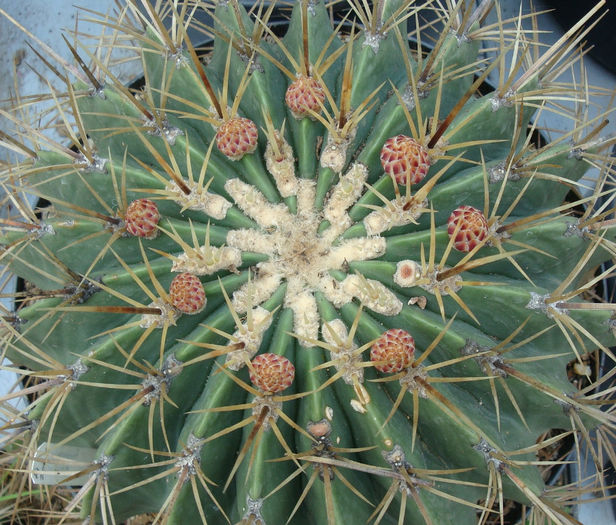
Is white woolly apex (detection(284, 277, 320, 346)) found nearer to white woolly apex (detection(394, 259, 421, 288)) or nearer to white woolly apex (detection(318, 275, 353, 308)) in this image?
white woolly apex (detection(318, 275, 353, 308))

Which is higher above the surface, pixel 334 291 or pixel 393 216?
pixel 393 216

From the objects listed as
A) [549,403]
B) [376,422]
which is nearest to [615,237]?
[549,403]

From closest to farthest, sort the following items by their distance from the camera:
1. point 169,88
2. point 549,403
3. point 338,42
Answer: point 549,403 < point 169,88 < point 338,42

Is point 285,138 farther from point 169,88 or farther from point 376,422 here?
point 376,422

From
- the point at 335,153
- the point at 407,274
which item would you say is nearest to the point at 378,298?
the point at 407,274

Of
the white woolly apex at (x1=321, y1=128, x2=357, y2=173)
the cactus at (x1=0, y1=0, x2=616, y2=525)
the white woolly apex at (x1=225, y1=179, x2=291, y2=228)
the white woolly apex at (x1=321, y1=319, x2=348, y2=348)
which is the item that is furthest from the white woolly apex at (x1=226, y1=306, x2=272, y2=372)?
the white woolly apex at (x1=321, y1=128, x2=357, y2=173)

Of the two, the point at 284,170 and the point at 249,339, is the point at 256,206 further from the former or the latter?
the point at 249,339

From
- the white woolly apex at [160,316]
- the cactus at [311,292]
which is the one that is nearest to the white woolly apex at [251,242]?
the cactus at [311,292]

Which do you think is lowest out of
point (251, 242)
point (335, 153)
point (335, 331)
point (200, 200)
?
point (335, 331)
